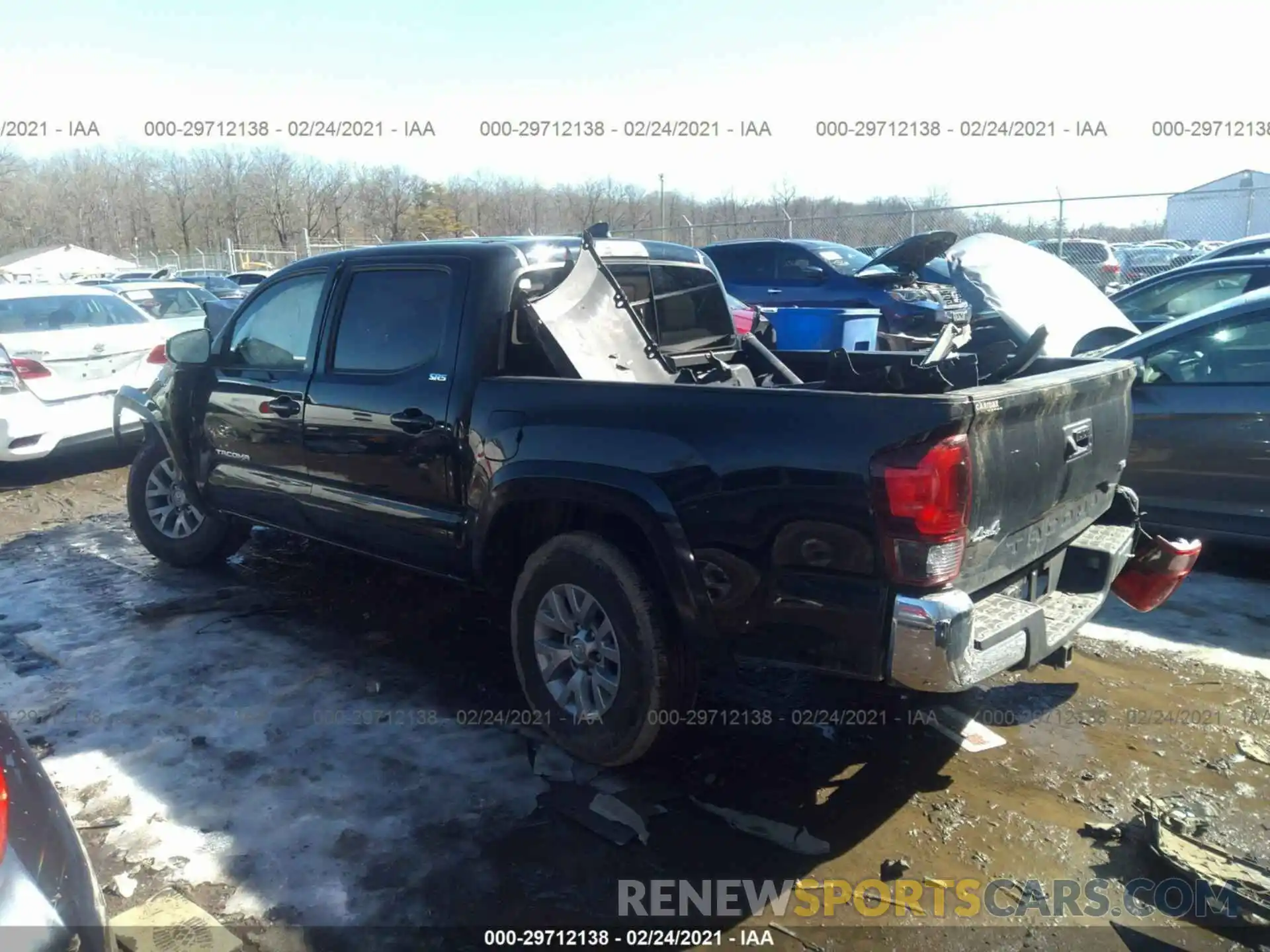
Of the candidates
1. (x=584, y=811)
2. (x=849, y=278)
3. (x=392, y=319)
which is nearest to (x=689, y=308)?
(x=392, y=319)

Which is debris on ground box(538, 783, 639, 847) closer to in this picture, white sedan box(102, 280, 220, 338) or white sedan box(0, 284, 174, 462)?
white sedan box(0, 284, 174, 462)

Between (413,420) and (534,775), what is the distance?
1.54m

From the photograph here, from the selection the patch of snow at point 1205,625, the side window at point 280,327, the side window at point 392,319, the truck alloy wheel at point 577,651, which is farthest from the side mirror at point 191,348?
the patch of snow at point 1205,625

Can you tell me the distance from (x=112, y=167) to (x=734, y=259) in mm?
63486

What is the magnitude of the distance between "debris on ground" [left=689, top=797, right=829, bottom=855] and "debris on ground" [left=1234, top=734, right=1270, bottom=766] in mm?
1756

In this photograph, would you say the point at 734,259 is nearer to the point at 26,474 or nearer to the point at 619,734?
the point at 26,474

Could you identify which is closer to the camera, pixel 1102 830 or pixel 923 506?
pixel 923 506

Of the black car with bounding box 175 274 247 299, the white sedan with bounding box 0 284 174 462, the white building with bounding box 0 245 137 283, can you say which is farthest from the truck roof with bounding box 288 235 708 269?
the white building with bounding box 0 245 137 283

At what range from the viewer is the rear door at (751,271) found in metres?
11.4

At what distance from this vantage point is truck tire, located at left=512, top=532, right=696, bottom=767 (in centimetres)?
318

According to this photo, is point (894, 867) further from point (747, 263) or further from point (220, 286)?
point (220, 286)

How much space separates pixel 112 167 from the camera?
6103cm

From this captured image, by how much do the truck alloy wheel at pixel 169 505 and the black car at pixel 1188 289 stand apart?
7.25m

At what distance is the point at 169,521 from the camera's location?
5.80 meters
